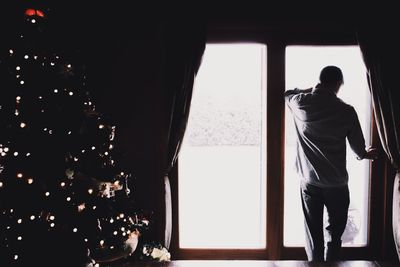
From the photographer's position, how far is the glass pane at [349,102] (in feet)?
11.1

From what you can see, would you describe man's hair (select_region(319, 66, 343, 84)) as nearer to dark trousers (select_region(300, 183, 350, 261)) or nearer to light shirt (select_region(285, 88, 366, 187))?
light shirt (select_region(285, 88, 366, 187))

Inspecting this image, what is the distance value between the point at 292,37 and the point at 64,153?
2.19 m

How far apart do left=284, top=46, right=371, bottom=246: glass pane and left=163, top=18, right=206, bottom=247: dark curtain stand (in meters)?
0.86

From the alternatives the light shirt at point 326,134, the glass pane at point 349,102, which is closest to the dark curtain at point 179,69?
the glass pane at point 349,102

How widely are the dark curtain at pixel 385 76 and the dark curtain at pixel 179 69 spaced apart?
4.69ft

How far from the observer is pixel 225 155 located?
11.5 ft

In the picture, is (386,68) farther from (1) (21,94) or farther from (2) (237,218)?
(1) (21,94)

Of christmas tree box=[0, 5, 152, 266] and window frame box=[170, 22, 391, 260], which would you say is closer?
christmas tree box=[0, 5, 152, 266]

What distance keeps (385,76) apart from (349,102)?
0.38 metres

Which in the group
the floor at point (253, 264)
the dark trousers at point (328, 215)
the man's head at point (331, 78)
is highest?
the man's head at point (331, 78)

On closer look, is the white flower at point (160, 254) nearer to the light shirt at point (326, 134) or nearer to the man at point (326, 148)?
the man at point (326, 148)

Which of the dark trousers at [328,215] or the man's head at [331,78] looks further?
the dark trousers at [328,215]

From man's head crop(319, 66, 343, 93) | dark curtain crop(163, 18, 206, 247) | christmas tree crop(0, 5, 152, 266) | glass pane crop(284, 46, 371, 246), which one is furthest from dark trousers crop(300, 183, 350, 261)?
christmas tree crop(0, 5, 152, 266)

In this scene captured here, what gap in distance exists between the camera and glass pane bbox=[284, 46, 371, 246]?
3.38 metres
